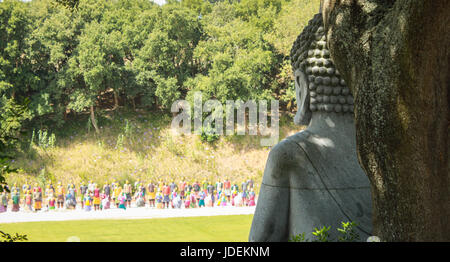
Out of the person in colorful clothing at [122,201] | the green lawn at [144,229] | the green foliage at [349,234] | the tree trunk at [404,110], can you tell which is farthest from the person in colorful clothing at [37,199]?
the tree trunk at [404,110]

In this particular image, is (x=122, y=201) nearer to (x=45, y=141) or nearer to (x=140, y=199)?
(x=140, y=199)

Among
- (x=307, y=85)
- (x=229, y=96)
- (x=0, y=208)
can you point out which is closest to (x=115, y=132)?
(x=229, y=96)

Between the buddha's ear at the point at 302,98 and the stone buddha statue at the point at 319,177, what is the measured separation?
0.38 ft

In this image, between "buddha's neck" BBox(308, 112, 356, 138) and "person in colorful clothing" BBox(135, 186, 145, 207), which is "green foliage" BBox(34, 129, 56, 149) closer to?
"person in colorful clothing" BBox(135, 186, 145, 207)

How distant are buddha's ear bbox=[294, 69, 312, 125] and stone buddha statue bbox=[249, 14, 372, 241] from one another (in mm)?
115

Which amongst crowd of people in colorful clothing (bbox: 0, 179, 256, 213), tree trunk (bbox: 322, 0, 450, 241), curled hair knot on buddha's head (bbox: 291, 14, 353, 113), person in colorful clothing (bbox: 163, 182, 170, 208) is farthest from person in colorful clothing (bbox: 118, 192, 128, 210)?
tree trunk (bbox: 322, 0, 450, 241)

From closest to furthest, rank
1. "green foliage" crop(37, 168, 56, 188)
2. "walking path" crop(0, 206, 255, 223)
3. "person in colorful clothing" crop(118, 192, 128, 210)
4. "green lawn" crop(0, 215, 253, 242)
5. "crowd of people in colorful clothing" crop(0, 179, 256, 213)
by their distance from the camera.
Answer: "green lawn" crop(0, 215, 253, 242) → "walking path" crop(0, 206, 255, 223) → "crowd of people in colorful clothing" crop(0, 179, 256, 213) → "person in colorful clothing" crop(118, 192, 128, 210) → "green foliage" crop(37, 168, 56, 188)

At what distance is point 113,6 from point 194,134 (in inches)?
620

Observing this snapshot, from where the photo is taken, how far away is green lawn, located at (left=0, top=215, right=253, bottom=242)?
1472cm

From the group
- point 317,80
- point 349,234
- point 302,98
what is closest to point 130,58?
point 302,98

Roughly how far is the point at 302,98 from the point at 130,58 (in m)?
36.6

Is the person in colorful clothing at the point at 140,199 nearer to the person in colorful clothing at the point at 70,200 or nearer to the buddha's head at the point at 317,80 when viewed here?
the person in colorful clothing at the point at 70,200

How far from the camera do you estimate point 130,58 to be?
39.1 metres
